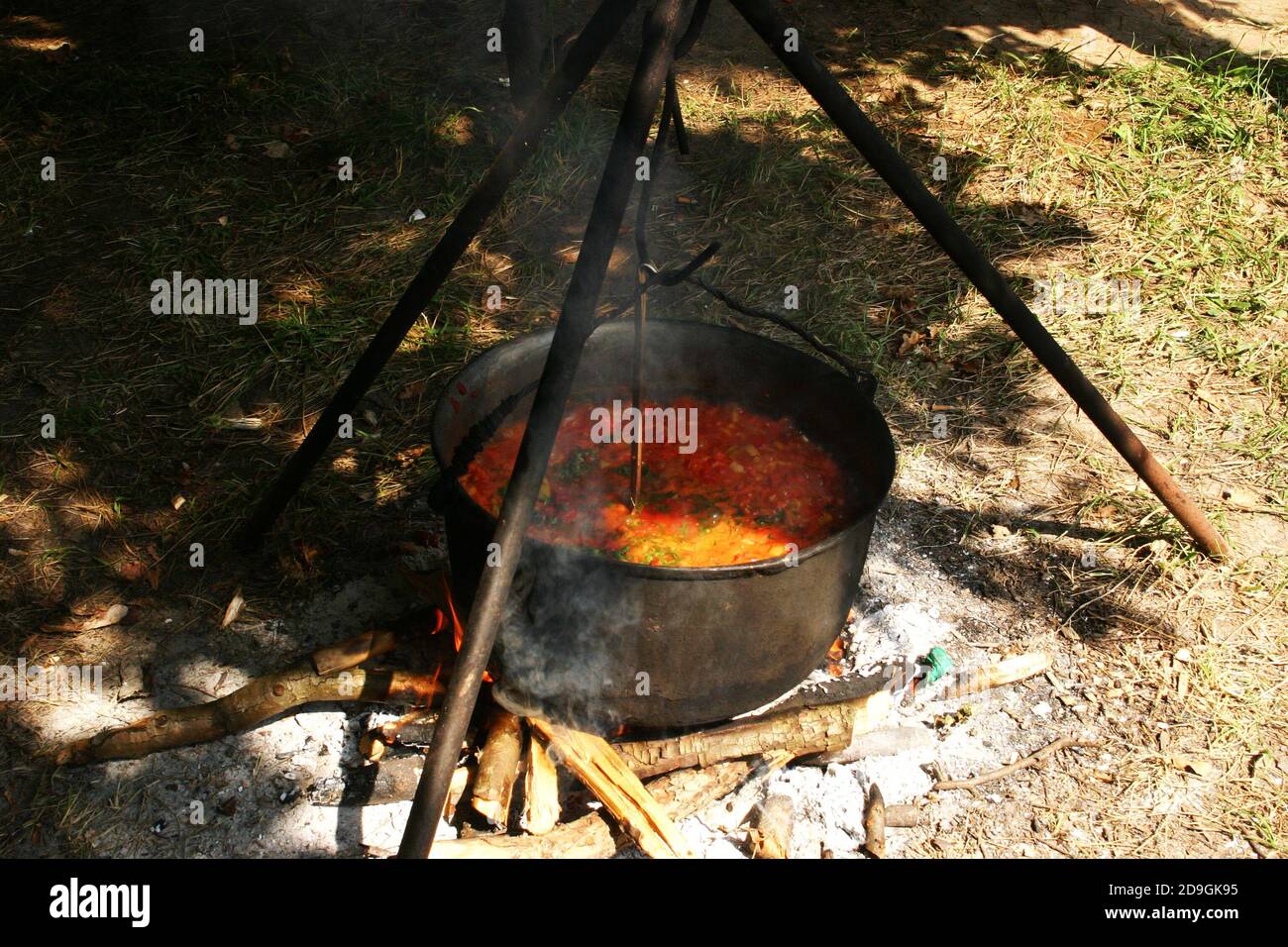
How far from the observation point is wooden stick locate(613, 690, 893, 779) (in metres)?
3.18

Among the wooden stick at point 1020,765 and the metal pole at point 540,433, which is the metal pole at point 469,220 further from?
the wooden stick at point 1020,765

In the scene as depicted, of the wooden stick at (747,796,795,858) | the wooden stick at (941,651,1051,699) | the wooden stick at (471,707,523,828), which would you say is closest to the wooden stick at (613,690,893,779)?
the wooden stick at (747,796,795,858)

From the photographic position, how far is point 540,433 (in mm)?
2545

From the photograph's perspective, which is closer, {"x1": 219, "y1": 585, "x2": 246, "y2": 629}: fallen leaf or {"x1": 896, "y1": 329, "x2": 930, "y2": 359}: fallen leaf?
{"x1": 219, "y1": 585, "x2": 246, "y2": 629}: fallen leaf

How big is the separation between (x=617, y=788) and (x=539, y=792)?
23cm

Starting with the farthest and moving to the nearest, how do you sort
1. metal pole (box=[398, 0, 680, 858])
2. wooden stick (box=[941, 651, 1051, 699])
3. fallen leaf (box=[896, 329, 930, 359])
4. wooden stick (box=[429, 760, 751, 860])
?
fallen leaf (box=[896, 329, 930, 359]) < wooden stick (box=[941, 651, 1051, 699]) < wooden stick (box=[429, 760, 751, 860]) < metal pole (box=[398, 0, 680, 858])

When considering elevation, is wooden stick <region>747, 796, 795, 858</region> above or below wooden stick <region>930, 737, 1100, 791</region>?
below

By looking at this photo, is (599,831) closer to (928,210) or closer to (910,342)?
(928,210)

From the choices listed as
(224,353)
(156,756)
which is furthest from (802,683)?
(224,353)

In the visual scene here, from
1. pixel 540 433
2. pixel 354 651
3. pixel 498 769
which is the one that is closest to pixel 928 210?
pixel 540 433

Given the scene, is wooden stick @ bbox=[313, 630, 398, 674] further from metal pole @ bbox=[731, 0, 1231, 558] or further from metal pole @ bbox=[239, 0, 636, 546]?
metal pole @ bbox=[731, 0, 1231, 558]

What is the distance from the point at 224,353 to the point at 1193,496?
14.8 feet

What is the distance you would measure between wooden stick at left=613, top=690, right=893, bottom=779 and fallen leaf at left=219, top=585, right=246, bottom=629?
1600mm

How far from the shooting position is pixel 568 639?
2887mm
